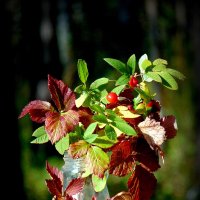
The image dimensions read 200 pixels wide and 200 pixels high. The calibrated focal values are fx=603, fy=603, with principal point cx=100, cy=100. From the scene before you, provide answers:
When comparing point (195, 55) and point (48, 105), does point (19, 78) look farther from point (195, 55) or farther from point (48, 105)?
point (48, 105)

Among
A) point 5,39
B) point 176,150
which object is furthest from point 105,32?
point 5,39

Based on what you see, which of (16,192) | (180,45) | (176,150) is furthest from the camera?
(180,45)

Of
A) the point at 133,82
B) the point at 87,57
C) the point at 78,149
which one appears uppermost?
the point at 133,82

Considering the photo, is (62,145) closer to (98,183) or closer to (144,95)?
(98,183)

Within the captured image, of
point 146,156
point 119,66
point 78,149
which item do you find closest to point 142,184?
point 146,156

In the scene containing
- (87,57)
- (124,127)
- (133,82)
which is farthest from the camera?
(87,57)

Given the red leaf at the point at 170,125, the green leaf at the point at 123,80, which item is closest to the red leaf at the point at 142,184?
the red leaf at the point at 170,125

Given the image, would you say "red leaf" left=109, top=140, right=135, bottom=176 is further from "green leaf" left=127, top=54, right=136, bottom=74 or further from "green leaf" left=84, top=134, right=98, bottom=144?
"green leaf" left=127, top=54, right=136, bottom=74
